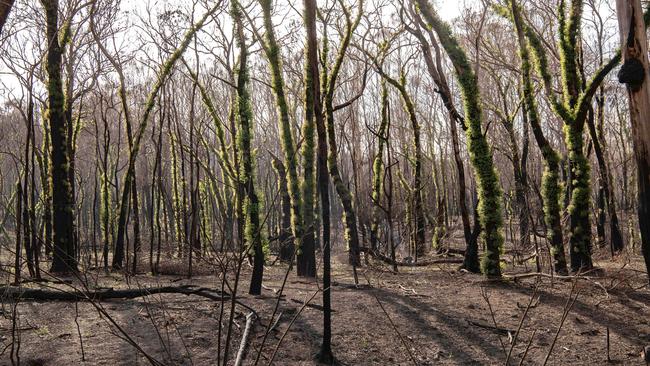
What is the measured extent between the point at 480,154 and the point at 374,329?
407 cm

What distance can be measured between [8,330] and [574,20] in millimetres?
9966

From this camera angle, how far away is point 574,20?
9.48 metres

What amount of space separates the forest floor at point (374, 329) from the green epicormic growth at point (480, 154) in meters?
0.66

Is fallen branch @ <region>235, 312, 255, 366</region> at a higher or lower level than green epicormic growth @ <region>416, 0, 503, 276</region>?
lower

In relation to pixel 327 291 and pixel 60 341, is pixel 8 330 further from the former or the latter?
pixel 327 291

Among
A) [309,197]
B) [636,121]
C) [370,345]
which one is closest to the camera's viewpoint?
[636,121]

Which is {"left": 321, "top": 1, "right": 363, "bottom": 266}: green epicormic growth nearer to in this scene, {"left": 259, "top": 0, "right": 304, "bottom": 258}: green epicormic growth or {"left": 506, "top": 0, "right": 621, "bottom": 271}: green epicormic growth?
{"left": 259, "top": 0, "right": 304, "bottom": 258}: green epicormic growth

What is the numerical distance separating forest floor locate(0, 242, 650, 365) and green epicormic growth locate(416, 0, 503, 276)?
0.66 m

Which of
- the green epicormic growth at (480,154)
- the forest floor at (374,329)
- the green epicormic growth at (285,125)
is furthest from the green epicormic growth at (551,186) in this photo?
the green epicormic growth at (285,125)

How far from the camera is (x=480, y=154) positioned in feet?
30.1

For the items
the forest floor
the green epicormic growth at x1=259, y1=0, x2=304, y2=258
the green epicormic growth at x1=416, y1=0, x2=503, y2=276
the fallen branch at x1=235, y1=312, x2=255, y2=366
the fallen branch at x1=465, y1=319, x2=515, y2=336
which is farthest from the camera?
the green epicormic growth at x1=259, y1=0, x2=304, y2=258

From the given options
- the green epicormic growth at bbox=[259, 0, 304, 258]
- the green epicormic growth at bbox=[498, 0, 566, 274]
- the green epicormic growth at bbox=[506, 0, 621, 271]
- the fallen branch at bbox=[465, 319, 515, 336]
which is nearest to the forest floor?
the fallen branch at bbox=[465, 319, 515, 336]

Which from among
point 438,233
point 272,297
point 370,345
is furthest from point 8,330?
point 438,233

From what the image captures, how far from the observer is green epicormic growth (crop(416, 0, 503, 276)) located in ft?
29.8
